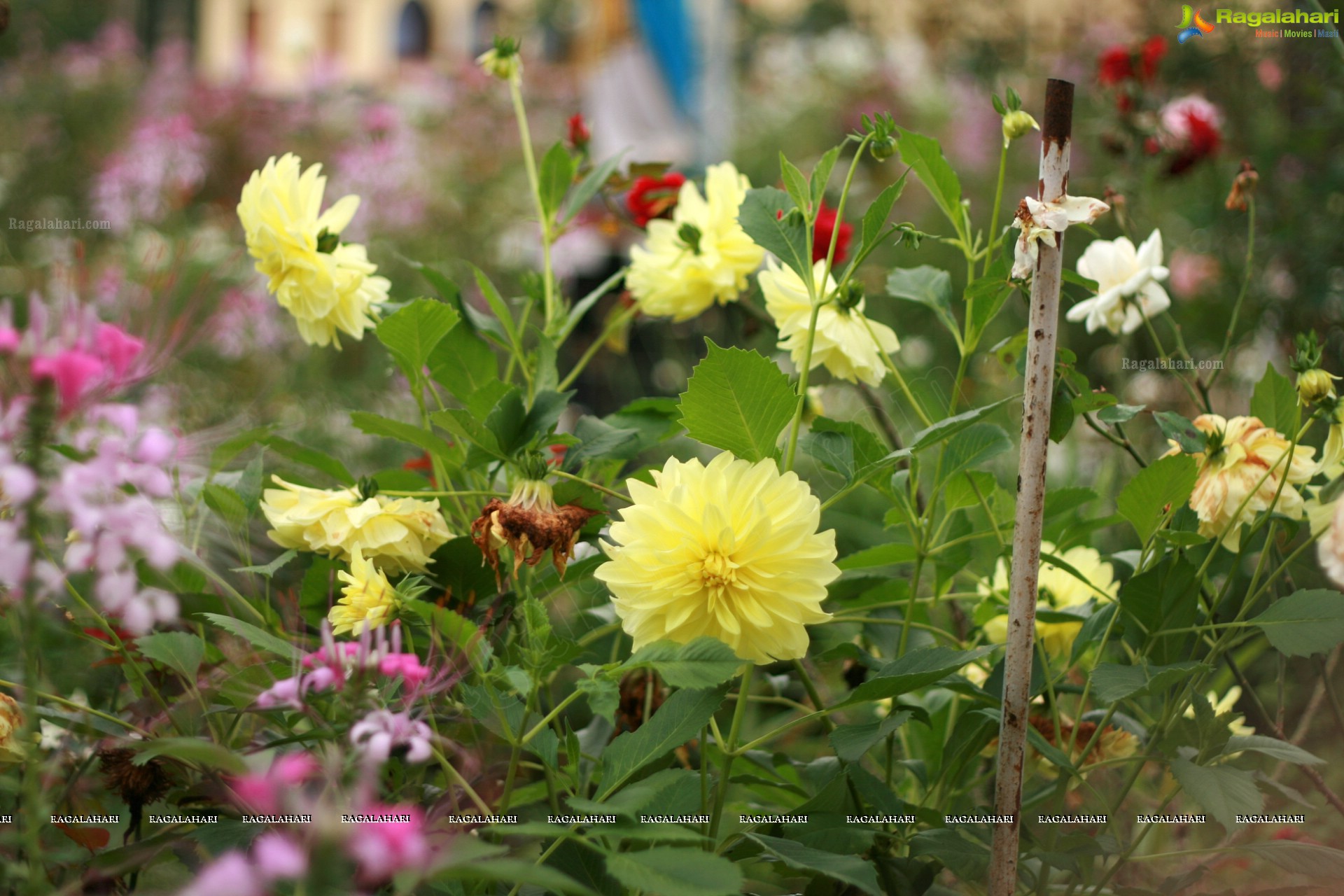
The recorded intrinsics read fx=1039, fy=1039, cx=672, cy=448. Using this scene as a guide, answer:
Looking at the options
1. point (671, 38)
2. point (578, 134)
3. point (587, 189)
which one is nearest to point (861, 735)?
point (587, 189)

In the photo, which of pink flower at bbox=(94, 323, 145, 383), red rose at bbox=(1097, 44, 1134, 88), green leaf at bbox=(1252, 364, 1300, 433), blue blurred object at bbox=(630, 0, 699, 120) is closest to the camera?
pink flower at bbox=(94, 323, 145, 383)

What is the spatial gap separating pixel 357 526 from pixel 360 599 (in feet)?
0.13

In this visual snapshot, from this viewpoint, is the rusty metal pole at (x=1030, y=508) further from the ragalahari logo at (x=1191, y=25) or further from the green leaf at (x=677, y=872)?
the ragalahari logo at (x=1191, y=25)

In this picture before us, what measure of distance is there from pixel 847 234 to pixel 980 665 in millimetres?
334

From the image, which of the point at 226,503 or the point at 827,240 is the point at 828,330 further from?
the point at 226,503

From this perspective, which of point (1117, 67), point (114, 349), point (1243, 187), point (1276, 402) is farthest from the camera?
point (1117, 67)

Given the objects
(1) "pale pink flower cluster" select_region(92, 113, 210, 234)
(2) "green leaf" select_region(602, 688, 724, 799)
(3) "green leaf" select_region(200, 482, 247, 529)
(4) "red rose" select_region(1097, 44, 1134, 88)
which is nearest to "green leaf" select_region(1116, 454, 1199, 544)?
(2) "green leaf" select_region(602, 688, 724, 799)

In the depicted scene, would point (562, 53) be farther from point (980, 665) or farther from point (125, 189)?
point (980, 665)

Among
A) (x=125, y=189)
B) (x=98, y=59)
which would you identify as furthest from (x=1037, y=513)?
(x=98, y=59)

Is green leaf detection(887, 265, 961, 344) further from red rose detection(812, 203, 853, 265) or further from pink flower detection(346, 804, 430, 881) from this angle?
pink flower detection(346, 804, 430, 881)

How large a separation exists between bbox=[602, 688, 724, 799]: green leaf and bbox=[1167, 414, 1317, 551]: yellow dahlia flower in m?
0.26

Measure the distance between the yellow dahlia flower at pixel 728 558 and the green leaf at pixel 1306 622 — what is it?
211 millimetres

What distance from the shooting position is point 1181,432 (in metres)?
0.52

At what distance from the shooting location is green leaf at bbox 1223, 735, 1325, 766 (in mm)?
471
